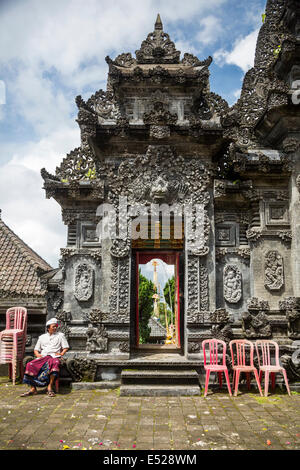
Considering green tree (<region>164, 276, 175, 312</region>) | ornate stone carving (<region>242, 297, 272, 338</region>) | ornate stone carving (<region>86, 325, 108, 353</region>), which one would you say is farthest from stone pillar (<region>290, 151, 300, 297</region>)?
green tree (<region>164, 276, 175, 312</region>)

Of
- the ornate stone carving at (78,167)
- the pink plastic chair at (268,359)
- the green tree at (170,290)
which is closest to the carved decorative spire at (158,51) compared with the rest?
the ornate stone carving at (78,167)

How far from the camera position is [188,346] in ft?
26.3

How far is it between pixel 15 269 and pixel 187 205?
8.22 meters

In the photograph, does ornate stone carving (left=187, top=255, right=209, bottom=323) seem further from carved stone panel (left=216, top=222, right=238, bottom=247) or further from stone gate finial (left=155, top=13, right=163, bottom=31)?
stone gate finial (left=155, top=13, right=163, bottom=31)

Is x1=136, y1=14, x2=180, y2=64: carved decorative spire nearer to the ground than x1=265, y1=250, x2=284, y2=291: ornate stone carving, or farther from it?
farther from it

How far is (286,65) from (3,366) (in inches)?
391

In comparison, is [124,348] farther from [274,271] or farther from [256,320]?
[274,271]

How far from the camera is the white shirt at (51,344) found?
24.4 feet

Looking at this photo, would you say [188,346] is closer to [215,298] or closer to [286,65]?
[215,298]

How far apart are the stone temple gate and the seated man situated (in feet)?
1.94

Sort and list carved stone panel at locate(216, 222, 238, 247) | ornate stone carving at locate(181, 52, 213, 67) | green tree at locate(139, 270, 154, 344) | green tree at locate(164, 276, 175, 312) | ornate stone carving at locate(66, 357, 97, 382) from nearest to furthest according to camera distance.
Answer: ornate stone carving at locate(66, 357, 97, 382) < carved stone panel at locate(216, 222, 238, 247) < ornate stone carving at locate(181, 52, 213, 67) < green tree at locate(139, 270, 154, 344) < green tree at locate(164, 276, 175, 312)

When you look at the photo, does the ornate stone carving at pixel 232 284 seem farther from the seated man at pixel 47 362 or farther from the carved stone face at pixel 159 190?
the seated man at pixel 47 362

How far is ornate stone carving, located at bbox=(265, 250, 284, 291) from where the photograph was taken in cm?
841
